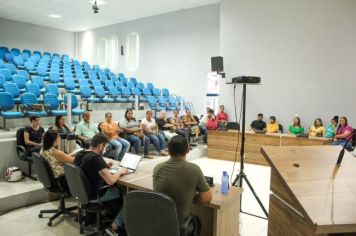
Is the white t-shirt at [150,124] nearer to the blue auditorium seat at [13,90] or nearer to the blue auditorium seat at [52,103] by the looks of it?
the blue auditorium seat at [52,103]

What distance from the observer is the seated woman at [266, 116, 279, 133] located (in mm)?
7777

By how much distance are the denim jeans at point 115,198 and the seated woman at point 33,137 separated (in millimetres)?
2109

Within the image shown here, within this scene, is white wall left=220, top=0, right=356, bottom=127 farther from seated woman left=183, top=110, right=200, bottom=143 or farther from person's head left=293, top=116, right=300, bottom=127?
seated woman left=183, top=110, right=200, bottom=143

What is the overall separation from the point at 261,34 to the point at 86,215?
704 cm

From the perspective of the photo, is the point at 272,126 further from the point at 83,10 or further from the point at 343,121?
the point at 83,10

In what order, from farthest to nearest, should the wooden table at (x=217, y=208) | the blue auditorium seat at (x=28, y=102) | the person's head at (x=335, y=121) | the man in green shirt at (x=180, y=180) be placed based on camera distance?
the person's head at (x=335, y=121) → the blue auditorium seat at (x=28, y=102) → the wooden table at (x=217, y=208) → the man in green shirt at (x=180, y=180)

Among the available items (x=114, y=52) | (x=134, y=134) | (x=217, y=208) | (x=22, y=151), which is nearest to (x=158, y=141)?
(x=134, y=134)

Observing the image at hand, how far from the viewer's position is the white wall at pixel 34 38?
1248 cm

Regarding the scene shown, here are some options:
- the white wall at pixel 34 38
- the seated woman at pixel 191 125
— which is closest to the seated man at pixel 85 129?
the seated woman at pixel 191 125

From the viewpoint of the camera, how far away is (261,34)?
8.34 meters

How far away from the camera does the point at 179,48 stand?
429 inches

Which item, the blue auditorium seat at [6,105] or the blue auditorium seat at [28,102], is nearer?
the blue auditorium seat at [6,105]

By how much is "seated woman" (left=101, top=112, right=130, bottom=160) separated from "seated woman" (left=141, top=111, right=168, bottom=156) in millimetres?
781

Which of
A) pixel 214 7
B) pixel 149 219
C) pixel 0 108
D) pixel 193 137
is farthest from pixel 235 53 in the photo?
pixel 149 219
